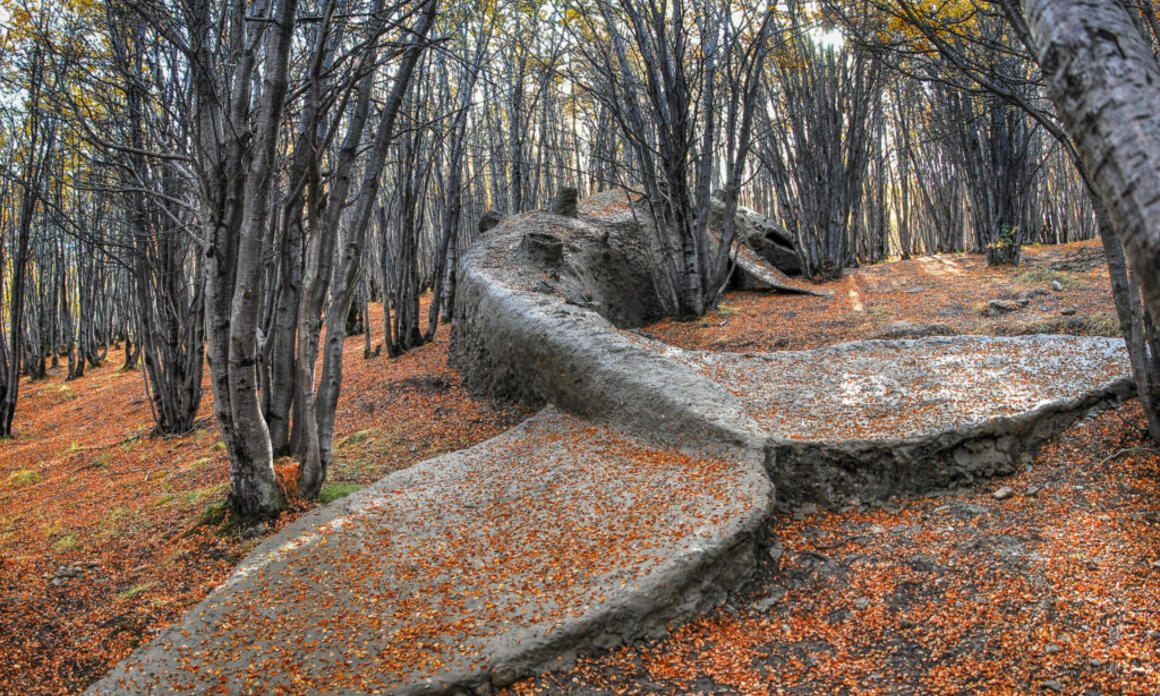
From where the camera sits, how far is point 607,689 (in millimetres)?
2580

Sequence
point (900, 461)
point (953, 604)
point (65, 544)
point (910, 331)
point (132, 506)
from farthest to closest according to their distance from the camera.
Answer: point (910, 331) → point (132, 506) → point (65, 544) → point (900, 461) → point (953, 604)

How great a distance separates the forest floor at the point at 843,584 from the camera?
8.33 ft

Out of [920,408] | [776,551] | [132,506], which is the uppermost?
[920,408]

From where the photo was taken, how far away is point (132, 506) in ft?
16.1

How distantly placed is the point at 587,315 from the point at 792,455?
2.53 meters

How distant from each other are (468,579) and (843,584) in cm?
179

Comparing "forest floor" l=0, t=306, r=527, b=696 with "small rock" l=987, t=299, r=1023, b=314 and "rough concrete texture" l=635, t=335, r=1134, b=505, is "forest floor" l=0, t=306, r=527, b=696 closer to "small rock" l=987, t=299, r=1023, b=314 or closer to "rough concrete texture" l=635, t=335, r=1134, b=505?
"rough concrete texture" l=635, t=335, r=1134, b=505

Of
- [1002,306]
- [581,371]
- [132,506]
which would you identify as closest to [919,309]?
[1002,306]

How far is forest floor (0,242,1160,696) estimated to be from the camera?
Answer: 2539 mm

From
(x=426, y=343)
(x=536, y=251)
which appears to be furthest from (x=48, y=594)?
(x=426, y=343)

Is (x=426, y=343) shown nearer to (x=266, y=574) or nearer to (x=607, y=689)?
(x=266, y=574)

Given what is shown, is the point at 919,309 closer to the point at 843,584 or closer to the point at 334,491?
the point at 843,584

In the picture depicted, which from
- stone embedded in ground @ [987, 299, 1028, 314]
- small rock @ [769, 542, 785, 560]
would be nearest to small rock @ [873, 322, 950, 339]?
stone embedded in ground @ [987, 299, 1028, 314]

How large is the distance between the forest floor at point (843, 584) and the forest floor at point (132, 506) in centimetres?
2
